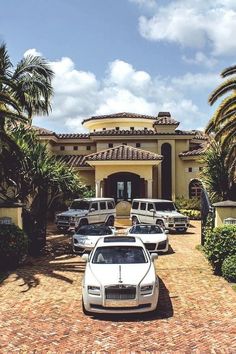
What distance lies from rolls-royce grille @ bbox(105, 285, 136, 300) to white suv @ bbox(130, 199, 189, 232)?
13850mm

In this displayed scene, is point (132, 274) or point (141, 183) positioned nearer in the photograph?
point (132, 274)

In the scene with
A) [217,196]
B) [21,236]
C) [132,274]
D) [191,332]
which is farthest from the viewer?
[217,196]

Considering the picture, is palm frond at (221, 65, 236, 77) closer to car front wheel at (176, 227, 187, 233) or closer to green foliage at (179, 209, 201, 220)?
car front wheel at (176, 227, 187, 233)

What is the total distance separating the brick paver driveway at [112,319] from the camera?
7281 mm

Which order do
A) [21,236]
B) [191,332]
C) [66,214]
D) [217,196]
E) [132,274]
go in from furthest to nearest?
[66,214] < [217,196] < [21,236] < [132,274] < [191,332]

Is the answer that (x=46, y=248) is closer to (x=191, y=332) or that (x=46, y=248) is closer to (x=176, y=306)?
(x=176, y=306)

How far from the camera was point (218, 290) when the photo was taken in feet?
35.6

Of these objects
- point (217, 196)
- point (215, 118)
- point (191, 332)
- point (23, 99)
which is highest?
point (23, 99)

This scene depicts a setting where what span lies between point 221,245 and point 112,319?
206 inches

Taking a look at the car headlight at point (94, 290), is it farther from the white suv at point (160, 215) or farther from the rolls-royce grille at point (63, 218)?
the white suv at point (160, 215)

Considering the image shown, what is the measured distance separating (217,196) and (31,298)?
1306 cm

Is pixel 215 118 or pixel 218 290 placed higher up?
pixel 215 118

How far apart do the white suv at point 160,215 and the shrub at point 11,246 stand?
1055 cm

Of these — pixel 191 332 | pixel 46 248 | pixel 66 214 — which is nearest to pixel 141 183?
pixel 66 214
